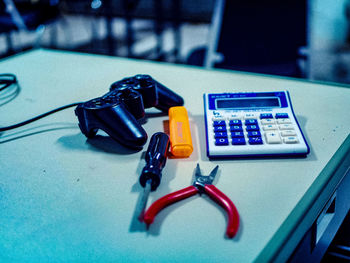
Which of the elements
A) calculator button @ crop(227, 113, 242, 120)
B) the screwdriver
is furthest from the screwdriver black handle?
calculator button @ crop(227, 113, 242, 120)

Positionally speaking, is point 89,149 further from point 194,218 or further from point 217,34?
point 217,34

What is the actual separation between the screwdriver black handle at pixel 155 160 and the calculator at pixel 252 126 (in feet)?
0.20

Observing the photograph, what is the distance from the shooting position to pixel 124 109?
1.43ft

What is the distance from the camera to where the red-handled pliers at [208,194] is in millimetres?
313

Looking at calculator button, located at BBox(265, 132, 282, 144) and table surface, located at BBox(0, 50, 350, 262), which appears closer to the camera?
table surface, located at BBox(0, 50, 350, 262)

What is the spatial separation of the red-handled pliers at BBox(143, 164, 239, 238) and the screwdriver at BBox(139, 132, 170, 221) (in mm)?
12

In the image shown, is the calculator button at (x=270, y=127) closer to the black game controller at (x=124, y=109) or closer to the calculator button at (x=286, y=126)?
the calculator button at (x=286, y=126)

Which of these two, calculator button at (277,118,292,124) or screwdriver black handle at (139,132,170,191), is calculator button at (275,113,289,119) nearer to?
calculator button at (277,118,292,124)

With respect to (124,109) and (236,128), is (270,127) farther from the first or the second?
(124,109)

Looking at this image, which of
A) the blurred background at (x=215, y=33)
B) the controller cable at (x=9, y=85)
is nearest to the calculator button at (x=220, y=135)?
the controller cable at (x=9, y=85)

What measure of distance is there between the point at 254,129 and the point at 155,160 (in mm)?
154

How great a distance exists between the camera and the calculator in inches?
16.2

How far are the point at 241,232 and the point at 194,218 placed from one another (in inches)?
2.0

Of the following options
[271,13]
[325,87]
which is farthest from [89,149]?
[271,13]
